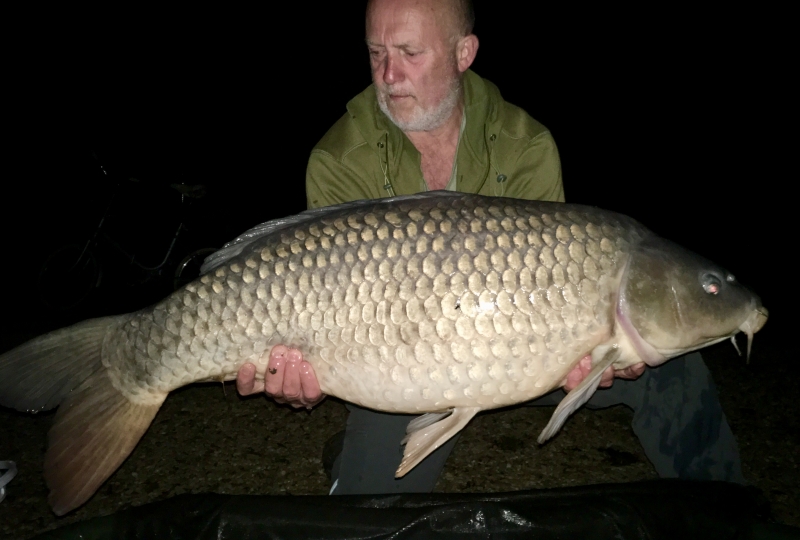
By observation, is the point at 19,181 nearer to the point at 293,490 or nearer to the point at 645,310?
the point at 293,490

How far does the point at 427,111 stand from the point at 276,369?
952 mm

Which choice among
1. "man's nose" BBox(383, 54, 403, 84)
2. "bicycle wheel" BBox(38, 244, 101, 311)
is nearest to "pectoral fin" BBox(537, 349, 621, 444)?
"man's nose" BBox(383, 54, 403, 84)

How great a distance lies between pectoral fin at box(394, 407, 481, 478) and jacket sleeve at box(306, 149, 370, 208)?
0.82 metres

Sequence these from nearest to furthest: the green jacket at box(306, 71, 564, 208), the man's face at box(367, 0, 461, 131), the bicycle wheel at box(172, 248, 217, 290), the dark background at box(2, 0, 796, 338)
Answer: the man's face at box(367, 0, 461, 131) < the green jacket at box(306, 71, 564, 208) < the bicycle wheel at box(172, 248, 217, 290) < the dark background at box(2, 0, 796, 338)

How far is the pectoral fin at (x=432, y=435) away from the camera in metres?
1.39

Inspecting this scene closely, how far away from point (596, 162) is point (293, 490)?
829cm

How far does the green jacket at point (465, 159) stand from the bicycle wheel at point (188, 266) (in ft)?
6.78

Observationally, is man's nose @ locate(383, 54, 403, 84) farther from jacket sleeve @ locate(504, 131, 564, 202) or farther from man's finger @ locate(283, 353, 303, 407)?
man's finger @ locate(283, 353, 303, 407)

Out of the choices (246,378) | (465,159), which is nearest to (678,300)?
(465,159)

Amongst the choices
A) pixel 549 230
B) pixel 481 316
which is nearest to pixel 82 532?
pixel 481 316

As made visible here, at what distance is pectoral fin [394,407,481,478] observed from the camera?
4.56ft

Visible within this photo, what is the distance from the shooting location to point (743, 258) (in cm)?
480

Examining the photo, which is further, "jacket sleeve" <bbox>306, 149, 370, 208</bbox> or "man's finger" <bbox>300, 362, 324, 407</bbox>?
"jacket sleeve" <bbox>306, 149, 370, 208</bbox>

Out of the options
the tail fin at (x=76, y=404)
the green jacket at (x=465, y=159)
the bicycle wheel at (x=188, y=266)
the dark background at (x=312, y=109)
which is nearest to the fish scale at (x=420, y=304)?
the tail fin at (x=76, y=404)
